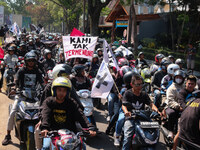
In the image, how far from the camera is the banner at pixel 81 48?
393 inches

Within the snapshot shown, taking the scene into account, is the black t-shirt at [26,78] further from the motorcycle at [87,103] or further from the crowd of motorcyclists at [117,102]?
the motorcycle at [87,103]

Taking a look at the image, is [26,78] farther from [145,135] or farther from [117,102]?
[145,135]

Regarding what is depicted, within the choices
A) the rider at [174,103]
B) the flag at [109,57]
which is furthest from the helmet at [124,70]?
the rider at [174,103]

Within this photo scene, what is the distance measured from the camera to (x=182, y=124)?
471 cm

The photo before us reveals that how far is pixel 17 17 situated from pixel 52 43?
33.8m

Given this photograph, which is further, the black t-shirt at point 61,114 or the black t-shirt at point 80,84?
the black t-shirt at point 80,84

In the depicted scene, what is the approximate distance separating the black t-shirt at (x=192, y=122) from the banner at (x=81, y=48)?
5777 mm

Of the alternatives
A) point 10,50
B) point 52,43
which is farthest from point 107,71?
point 52,43

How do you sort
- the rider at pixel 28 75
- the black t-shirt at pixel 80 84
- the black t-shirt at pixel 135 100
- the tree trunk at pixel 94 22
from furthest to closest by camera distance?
1. the tree trunk at pixel 94 22
2. the black t-shirt at pixel 80 84
3. the rider at pixel 28 75
4. the black t-shirt at pixel 135 100

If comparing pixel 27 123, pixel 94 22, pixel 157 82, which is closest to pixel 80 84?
pixel 27 123

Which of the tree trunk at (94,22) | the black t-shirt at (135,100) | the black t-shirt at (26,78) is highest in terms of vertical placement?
the tree trunk at (94,22)

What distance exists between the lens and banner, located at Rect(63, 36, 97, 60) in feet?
32.8

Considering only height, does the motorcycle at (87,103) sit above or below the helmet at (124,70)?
below

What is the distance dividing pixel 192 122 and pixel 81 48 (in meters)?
6.17
